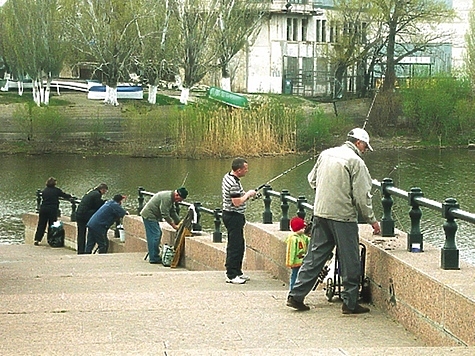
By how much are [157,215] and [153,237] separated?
392 mm

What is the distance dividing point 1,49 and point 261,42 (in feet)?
61.2

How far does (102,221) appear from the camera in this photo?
20.9 m

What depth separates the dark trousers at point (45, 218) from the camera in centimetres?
2431

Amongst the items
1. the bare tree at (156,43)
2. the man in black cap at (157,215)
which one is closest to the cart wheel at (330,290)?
the man in black cap at (157,215)

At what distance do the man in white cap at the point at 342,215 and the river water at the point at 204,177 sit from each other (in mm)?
9844

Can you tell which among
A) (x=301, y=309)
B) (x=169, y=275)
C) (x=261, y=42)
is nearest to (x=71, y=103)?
(x=261, y=42)

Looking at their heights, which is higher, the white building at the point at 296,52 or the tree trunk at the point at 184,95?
the white building at the point at 296,52

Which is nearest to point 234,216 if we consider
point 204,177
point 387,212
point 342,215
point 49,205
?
point 387,212

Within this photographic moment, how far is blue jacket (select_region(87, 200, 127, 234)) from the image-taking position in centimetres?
2081

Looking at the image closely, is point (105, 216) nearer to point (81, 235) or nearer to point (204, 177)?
point (81, 235)

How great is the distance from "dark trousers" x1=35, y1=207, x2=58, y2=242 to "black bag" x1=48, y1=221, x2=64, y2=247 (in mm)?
148

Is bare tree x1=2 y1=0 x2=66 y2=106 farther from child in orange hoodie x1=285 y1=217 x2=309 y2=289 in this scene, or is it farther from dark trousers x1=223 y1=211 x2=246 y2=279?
child in orange hoodie x1=285 y1=217 x2=309 y2=289

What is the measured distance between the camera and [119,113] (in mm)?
67562

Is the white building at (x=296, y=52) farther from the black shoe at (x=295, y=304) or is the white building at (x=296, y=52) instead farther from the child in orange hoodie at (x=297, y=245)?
the black shoe at (x=295, y=304)
